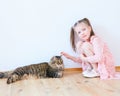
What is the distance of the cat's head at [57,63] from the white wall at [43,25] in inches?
3.5

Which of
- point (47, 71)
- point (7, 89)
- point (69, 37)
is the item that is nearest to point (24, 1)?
point (69, 37)

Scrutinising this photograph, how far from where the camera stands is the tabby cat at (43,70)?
1.75m

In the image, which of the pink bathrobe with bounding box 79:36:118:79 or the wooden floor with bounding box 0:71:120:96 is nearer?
the wooden floor with bounding box 0:71:120:96

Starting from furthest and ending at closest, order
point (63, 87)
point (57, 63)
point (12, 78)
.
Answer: point (57, 63)
point (12, 78)
point (63, 87)

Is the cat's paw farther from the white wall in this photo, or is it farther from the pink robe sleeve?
the pink robe sleeve

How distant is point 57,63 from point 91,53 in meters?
0.28

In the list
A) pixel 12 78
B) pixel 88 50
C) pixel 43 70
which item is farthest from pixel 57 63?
pixel 12 78

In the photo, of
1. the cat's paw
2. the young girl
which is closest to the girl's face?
the young girl

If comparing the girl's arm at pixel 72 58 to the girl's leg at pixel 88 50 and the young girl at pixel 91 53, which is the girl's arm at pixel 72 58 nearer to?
the young girl at pixel 91 53

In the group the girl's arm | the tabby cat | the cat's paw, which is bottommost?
the cat's paw

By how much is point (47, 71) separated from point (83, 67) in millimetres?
303

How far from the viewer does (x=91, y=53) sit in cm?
177

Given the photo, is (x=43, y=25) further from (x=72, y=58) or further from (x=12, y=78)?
(x=12, y=78)

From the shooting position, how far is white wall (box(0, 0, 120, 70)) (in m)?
1.80
